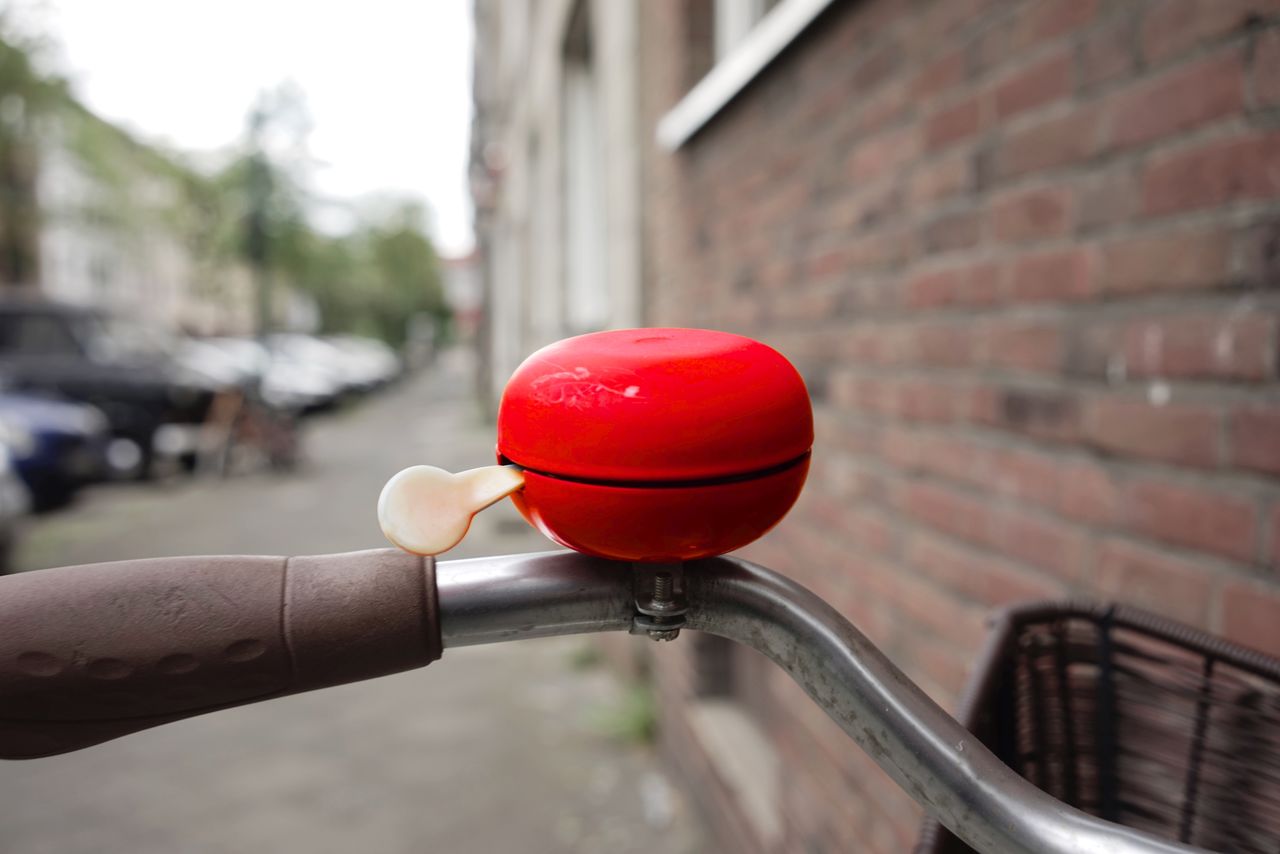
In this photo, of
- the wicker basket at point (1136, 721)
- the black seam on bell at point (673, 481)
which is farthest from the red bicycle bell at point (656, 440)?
the wicker basket at point (1136, 721)

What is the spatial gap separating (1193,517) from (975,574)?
17.5 inches

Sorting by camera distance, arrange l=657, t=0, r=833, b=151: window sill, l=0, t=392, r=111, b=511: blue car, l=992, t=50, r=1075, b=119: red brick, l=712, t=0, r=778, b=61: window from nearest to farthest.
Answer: l=992, t=50, r=1075, b=119: red brick
l=657, t=0, r=833, b=151: window sill
l=712, t=0, r=778, b=61: window
l=0, t=392, r=111, b=511: blue car

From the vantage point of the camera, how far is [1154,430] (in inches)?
42.1

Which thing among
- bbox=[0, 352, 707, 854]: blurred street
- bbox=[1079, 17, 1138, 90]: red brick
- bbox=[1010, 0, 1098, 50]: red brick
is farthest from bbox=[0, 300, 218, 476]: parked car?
bbox=[1079, 17, 1138, 90]: red brick

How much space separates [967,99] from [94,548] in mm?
7145

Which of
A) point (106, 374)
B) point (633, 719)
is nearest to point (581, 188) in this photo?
point (633, 719)

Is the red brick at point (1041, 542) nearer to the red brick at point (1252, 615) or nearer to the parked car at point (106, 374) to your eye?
the red brick at point (1252, 615)

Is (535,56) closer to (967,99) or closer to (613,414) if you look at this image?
(967,99)

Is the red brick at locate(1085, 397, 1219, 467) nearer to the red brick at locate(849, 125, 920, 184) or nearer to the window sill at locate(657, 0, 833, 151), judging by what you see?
the red brick at locate(849, 125, 920, 184)

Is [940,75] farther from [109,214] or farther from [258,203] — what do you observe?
[109,214]

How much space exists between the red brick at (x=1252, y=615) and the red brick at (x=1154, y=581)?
0.10ft

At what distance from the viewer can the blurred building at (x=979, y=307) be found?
0.96 meters

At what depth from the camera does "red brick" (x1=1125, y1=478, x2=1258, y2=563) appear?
0.95 metres

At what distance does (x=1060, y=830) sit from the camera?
0.44m
